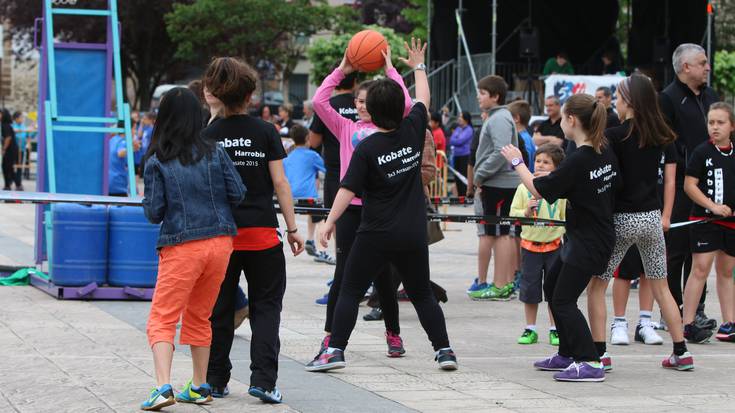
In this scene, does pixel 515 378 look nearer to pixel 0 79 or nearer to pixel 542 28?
pixel 542 28

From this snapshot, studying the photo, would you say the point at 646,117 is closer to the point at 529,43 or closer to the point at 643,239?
the point at 643,239

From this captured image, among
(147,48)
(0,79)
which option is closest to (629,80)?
(147,48)

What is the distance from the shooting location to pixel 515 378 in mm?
7531

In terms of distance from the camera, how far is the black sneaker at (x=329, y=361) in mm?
A: 7523

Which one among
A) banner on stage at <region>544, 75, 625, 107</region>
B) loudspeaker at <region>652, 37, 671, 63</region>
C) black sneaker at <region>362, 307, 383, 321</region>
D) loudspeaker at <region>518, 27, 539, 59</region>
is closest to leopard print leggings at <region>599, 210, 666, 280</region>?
black sneaker at <region>362, 307, 383, 321</region>

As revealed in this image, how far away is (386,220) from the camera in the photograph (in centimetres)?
743

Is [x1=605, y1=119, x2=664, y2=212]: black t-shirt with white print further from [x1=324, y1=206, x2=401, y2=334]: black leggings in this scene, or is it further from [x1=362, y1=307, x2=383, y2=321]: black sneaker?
[x1=362, y1=307, x2=383, y2=321]: black sneaker

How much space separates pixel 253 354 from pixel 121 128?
5.77m

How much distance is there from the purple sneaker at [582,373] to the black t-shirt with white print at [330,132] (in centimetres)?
290

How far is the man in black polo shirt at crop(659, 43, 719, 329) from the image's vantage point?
9492 mm

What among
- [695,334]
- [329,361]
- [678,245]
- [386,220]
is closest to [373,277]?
[386,220]

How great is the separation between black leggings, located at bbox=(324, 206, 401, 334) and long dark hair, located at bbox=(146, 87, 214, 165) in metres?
1.97

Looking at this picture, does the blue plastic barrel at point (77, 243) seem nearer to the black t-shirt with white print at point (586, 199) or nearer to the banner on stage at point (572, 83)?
the black t-shirt with white print at point (586, 199)

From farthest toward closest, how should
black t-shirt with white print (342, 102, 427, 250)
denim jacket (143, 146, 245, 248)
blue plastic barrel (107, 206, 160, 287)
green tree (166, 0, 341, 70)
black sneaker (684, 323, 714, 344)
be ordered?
green tree (166, 0, 341, 70) → blue plastic barrel (107, 206, 160, 287) → black sneaker (684, 323, 714, 344) → black t-shirt with white print (342, 102, 427, 250) → denim jacket (143, 146, 245, 248)
